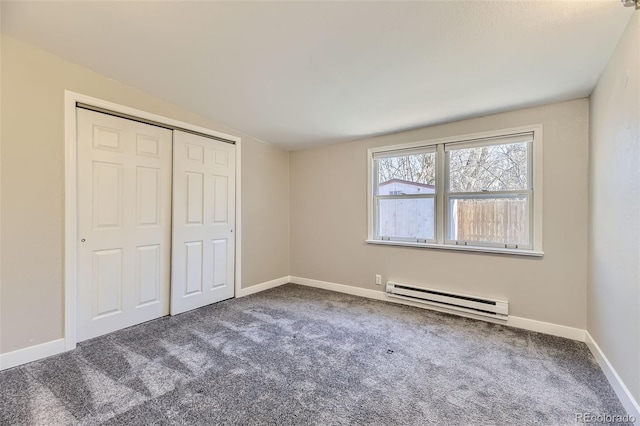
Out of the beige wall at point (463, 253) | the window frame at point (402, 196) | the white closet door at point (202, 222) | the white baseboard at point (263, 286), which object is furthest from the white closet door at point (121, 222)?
the window frame at point (402, 196)

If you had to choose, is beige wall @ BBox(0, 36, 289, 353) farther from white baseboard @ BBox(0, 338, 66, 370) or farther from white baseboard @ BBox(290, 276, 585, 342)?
white baseboard @ BBox(290, 276, 585, 342)

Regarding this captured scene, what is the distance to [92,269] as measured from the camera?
2.54 m

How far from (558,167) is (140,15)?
3.62 meters

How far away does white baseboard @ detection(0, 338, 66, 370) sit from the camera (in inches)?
81.0

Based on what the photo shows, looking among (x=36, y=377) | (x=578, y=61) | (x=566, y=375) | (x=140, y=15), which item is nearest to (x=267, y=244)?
(x=36, y=377)

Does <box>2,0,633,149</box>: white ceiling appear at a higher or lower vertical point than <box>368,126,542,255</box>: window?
higher

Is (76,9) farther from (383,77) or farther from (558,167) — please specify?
(558,167)

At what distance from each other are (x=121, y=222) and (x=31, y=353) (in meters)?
1.19

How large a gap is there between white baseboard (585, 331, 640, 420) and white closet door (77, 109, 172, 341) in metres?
3.79

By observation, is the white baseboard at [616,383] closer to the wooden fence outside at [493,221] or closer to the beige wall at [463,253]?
the beige wall at [463,253]

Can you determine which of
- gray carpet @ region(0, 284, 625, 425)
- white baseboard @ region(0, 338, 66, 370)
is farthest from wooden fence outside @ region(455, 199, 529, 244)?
white baseboard @ region(0, 338, 66, 370)

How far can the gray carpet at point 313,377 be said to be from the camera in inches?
63.2

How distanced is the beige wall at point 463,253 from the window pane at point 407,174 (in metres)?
0.23

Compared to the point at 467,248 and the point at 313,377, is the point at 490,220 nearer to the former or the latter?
the point at 467,248
